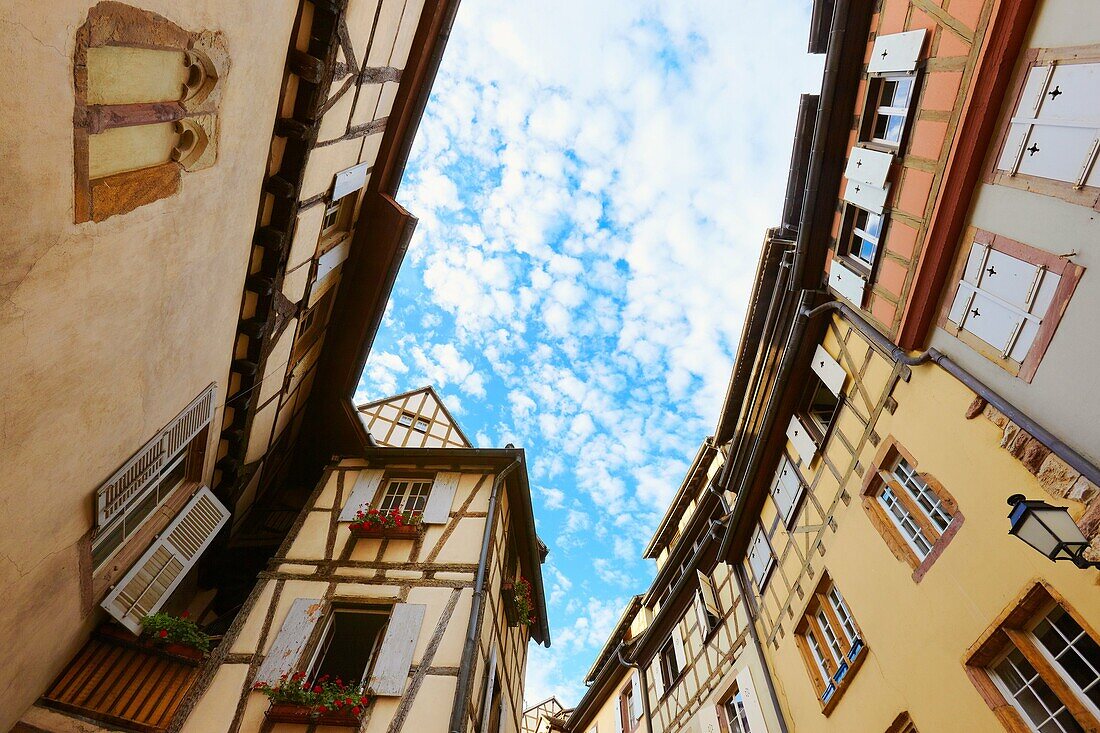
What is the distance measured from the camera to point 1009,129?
15.5 feet

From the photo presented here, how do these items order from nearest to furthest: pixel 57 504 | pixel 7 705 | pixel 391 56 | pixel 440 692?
pixel 57 504
pixel 7 705
pixel 440 692
pixel 391 56

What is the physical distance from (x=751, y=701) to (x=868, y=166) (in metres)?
7.79

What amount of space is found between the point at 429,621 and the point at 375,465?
3.65 m

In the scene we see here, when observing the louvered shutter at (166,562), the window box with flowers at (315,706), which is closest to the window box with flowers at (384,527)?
the louvered shutter at (166,562)

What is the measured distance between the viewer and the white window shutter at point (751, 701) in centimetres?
759

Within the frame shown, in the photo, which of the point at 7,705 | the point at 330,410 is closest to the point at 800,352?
the point at 330,410

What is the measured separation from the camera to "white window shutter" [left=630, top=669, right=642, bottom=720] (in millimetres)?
12523

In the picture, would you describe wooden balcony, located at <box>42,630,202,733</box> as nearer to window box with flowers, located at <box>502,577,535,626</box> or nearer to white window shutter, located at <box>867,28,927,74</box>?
window box with flowers, located at <box>502,577,535,626</box>

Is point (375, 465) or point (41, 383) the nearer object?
point (41, 383)

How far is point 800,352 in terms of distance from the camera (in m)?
8.52

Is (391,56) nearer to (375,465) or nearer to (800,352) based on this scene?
(375,465)

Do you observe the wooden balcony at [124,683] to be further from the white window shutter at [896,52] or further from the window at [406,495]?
the white window shutter at [896,52]

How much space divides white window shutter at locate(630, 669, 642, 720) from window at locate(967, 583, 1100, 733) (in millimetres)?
9873

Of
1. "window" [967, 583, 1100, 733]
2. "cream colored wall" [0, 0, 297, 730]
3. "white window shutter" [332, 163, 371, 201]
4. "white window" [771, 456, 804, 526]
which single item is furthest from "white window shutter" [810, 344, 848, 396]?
"cream colored wall" [0, 0, 297, 730]
